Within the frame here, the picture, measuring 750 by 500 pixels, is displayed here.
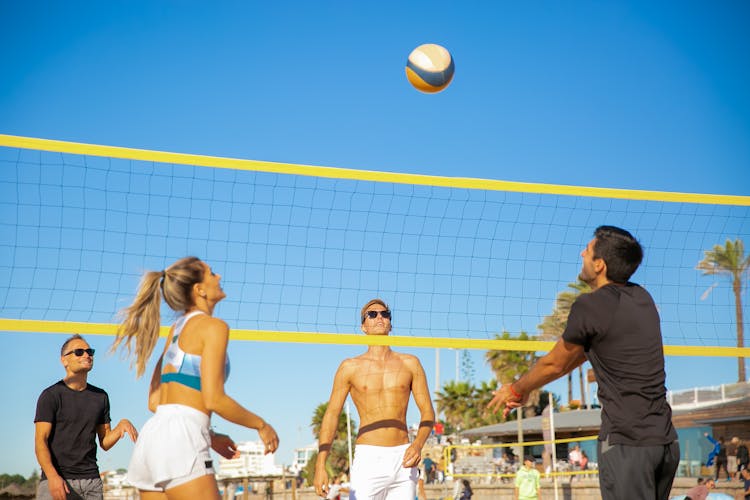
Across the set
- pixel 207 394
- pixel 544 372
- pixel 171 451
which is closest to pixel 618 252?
pixel 544 372

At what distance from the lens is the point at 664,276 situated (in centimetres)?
884

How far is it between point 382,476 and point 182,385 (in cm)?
251

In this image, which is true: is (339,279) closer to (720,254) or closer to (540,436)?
(720,254)

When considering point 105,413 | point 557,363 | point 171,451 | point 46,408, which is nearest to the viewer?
point 171,451

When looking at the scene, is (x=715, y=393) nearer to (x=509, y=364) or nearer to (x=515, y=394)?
(x=509, y=364)

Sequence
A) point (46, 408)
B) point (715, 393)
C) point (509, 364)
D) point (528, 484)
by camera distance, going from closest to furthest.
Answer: point (46, 408), point (528, 484), point (715, 393), point (509, 364)

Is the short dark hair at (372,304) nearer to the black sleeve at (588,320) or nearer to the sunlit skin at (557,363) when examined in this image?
the sunlit skin at (557,363)

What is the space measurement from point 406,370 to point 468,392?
45086 millimetres

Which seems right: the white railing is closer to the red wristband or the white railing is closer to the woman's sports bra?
the red wristband

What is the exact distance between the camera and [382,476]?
18.5 feet

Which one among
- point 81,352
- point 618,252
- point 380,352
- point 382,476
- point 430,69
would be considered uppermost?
point 430,69

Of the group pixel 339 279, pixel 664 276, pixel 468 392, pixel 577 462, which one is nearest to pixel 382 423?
pixel 339 279

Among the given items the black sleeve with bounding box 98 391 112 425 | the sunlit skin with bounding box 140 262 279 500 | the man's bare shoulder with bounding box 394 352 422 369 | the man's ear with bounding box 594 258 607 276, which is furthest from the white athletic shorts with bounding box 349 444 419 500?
the man's ear with bounding box 594 258 607 276

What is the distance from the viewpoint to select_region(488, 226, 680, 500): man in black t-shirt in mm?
3455
